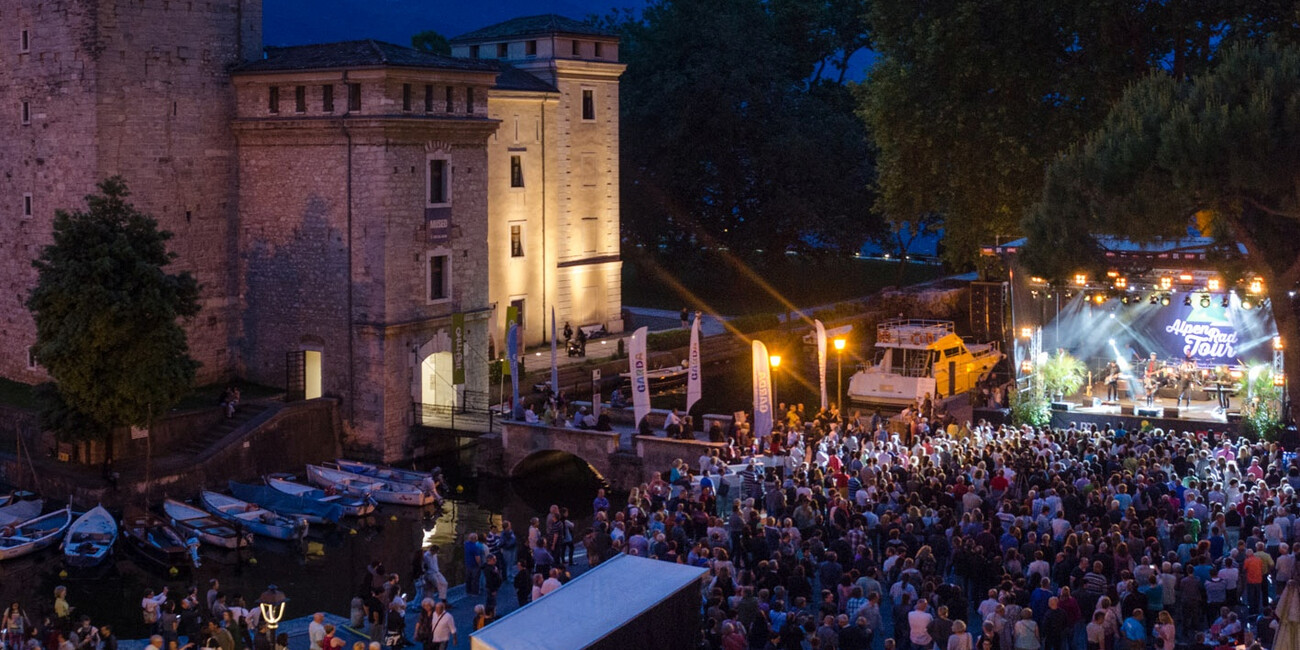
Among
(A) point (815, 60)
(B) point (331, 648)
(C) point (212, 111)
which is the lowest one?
(B) point (331, 648)

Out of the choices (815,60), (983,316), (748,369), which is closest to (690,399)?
(748,369)

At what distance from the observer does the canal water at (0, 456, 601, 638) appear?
28.3 meters

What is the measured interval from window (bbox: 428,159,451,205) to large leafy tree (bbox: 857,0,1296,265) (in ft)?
42.8

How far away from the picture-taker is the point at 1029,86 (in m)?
40.4

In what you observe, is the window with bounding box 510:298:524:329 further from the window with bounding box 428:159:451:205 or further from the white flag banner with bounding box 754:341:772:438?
the white flag banner with bounding box 754:341:772:438

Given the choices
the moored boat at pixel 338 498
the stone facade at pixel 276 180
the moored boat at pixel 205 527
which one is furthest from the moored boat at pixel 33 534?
the stone facade at pixel 276 180

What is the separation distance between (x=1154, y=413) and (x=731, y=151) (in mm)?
30088

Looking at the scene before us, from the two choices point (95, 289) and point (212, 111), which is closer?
point (95, 289)

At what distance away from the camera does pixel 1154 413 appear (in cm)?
3716

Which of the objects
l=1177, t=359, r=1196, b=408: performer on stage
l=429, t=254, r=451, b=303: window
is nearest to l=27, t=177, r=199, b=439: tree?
l=429, t=254, r=451, b=303: window

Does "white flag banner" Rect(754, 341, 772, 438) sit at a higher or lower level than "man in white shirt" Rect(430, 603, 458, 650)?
higher

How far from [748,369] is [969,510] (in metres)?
32.2

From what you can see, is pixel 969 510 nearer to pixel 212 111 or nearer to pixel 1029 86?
pixel 1029 86

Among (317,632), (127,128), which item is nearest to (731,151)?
(127,128)
